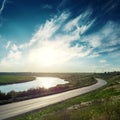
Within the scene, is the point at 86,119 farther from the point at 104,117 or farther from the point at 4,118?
the point at 4,118

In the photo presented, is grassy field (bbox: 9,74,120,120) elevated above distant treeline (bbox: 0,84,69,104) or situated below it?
above

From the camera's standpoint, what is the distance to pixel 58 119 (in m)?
12.2

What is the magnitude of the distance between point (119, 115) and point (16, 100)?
2620cm

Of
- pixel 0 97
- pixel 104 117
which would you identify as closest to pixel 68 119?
pixel 104 117

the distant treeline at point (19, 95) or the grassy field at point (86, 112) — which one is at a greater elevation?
the grassy field at point (86, 112)

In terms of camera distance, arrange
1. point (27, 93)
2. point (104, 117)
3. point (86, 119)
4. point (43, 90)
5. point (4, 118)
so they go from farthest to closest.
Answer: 1. point (43, 90)
2. point (27, 93)
3. point (4, 118)
4. point (86, 119)
5. point (104, 117)

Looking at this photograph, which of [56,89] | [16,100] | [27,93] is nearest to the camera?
[16,100]

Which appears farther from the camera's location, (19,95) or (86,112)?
(19,95)

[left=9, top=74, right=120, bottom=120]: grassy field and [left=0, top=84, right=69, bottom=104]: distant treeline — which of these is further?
[left=0, top=84, right=69, bottom=104]: distant treeline

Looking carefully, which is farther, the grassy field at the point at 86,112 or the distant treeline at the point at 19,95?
the distant treeline at the point at 19,95

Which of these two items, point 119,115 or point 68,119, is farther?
point 68,119

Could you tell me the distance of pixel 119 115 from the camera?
1077 cm

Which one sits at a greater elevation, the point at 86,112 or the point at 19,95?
the point at 86,112

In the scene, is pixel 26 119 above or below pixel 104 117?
below
